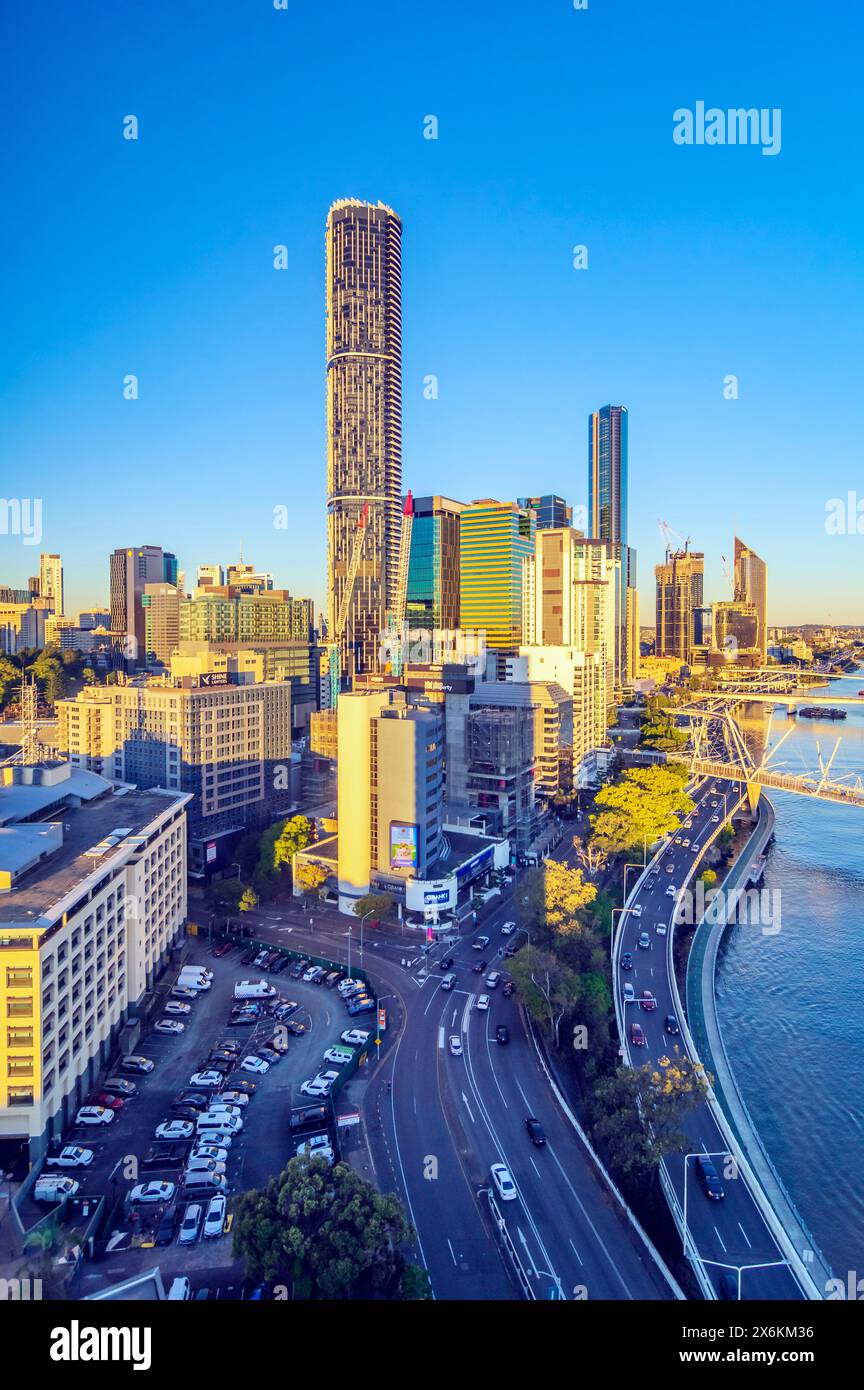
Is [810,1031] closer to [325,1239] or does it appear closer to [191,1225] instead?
[325,1239]

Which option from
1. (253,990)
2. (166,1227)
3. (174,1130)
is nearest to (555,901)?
(253,990)

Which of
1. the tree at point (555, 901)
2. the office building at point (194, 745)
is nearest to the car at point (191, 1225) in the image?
the tree at point (555, 901)

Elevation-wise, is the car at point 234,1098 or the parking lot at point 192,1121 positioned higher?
the car at point 234,1098

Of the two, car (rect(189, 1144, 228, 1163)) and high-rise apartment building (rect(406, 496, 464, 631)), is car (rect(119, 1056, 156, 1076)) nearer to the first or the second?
car (rect(189, 1144, 228, 1163))

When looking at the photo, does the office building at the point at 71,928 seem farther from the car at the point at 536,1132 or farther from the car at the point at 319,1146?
the car at the point at 536,1132

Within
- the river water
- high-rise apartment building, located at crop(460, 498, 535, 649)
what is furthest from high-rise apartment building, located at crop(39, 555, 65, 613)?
the river water
